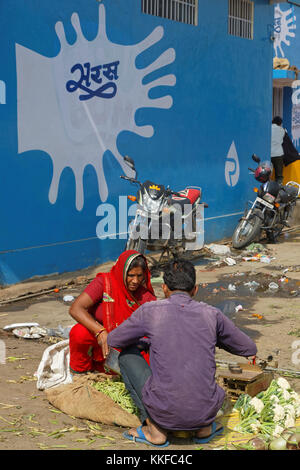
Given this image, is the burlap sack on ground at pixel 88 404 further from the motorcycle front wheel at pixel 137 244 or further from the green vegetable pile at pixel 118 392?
the motorcycle front wheel at pixel 137 244

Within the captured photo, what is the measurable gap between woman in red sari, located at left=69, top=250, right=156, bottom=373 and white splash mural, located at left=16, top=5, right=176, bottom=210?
12.1ft

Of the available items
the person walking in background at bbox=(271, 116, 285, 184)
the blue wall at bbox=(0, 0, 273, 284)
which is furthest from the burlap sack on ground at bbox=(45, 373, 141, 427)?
the person walking in background at bbox=(271, 116, 285, 184)

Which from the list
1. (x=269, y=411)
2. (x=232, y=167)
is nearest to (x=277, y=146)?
(x=232, y=167)

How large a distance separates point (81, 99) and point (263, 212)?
3.96 m

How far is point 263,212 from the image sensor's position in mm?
11078

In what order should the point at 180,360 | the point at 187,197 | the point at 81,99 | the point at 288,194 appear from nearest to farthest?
the point at 180,360, the point at 81,99, the point at 187,197, the point at 288,194

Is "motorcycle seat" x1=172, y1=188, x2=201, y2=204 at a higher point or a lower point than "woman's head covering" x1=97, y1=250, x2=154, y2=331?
higher

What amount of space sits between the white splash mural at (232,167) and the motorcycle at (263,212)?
2.47 feet

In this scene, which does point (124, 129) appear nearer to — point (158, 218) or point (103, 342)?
point (158, 218)

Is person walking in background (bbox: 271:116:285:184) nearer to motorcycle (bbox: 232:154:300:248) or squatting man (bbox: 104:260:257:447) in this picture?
motorcycle (bbox: 232:154:300:248)

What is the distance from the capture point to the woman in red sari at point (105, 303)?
A: 4570 mm

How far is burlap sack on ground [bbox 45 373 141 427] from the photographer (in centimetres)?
416

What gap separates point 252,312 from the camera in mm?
7148

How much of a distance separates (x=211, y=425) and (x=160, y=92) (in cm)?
709
